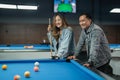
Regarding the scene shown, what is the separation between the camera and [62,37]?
11.7ft

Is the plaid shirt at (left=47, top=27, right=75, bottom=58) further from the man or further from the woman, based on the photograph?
the man

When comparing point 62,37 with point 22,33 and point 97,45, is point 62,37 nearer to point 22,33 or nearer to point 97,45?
point 97,45

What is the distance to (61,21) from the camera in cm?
355

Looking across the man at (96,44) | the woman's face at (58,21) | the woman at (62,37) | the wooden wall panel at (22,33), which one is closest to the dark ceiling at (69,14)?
the wooden wall panel at (22,33)

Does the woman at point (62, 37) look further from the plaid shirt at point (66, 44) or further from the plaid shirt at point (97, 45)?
the plaid shirt at point (97, 45)

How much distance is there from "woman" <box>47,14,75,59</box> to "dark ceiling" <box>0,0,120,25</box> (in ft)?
16.9

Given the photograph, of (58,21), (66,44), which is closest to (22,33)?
(58,21)

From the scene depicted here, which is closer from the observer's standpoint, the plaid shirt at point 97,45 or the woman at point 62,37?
the plaid shirt at point 97,45

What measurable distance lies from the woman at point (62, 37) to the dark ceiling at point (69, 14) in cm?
515

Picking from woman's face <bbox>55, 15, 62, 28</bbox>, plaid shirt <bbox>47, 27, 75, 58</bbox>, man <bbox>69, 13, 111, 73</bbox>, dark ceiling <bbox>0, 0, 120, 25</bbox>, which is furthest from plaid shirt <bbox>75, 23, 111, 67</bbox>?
→ dark ceiling <bbox>0, 0, 120, 25</bbox>

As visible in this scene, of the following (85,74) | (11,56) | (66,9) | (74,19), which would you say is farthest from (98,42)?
(74,19)

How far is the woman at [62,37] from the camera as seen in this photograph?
344 centimetres

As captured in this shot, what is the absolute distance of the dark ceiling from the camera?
28.5ft

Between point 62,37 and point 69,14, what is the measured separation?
5599 mm
